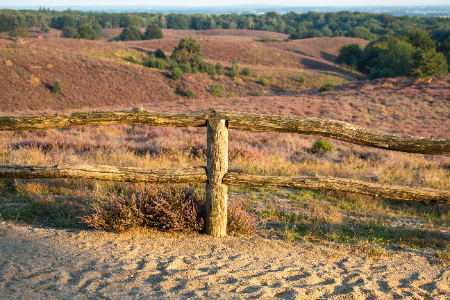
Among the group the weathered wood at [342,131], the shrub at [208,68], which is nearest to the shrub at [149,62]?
the shrub at [208,68]

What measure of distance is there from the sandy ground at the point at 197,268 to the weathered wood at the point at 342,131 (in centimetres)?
119

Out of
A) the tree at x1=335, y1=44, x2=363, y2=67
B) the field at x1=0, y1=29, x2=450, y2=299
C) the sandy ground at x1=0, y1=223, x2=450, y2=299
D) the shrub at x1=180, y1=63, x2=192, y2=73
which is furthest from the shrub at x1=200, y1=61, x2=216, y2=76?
the sandy ground at x1=0, y1=223, x2=450, y2=299

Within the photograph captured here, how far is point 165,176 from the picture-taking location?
12.3ft

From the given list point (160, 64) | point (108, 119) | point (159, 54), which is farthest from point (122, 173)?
point (159, 54)

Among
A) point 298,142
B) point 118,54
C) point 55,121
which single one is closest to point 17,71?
point 118,54

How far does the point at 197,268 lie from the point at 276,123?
174 cm

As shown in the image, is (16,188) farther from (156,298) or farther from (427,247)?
(427,247)

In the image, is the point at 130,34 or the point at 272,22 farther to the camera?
the point at 272,22

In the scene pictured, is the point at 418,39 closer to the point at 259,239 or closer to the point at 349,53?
the point at 349,53

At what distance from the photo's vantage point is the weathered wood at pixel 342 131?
139 inches

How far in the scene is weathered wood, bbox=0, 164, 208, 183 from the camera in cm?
374

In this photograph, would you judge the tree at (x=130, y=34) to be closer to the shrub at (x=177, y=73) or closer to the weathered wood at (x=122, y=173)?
the shrub at (x=177, y=73)

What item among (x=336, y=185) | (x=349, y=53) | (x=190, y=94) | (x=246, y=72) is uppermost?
(x=349, y=53)

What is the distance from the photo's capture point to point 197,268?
127 inches
